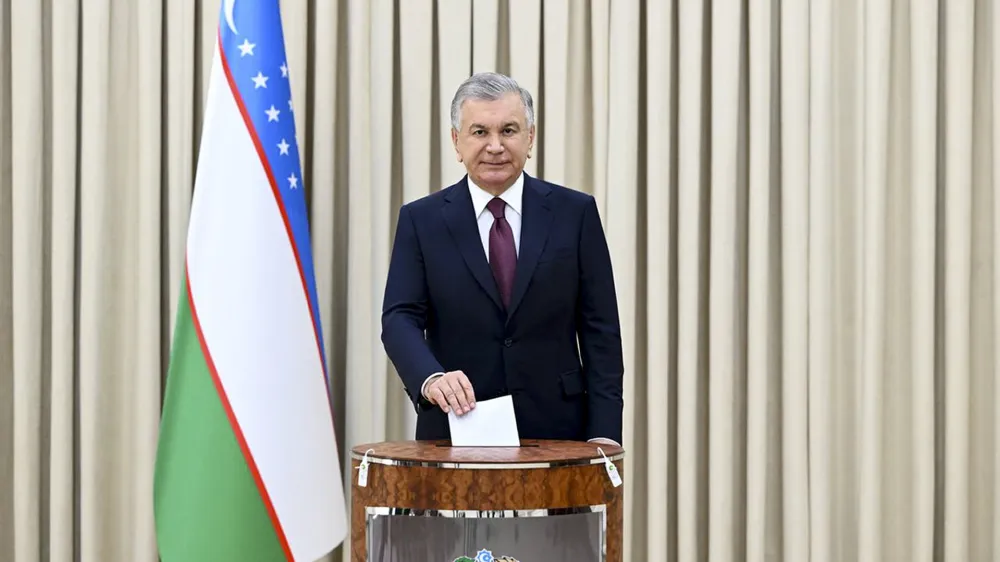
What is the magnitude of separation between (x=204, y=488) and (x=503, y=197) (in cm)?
135

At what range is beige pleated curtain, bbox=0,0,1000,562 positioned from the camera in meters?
3.60

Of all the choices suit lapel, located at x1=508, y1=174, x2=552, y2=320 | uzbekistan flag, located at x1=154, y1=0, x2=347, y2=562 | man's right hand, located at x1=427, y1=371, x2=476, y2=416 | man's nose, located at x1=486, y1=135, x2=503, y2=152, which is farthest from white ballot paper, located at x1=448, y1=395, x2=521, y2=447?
uzbekistan flag, located at x1=154, y1=0, x2=347, y2=562

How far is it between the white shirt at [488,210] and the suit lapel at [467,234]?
2 centimetres

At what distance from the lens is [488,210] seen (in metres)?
2.37

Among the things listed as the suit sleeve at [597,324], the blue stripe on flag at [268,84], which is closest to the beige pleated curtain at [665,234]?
the blue stripe on flag at [268,84]

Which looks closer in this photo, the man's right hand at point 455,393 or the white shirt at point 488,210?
the man's right hand at point 455,393

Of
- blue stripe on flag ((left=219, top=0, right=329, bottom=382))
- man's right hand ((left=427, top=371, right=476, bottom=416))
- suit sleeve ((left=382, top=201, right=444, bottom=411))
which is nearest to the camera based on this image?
man's right hand ((left=427, top=371, right=476, bottom=416))

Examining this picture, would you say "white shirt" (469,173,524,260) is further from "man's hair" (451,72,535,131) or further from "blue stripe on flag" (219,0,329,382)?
"blue stripe on flag" (219,0,329,382)

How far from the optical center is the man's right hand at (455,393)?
202 centimetres

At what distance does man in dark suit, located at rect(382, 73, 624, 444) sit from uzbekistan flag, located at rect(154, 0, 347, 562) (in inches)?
34.8

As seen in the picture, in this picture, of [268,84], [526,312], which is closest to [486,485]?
[526,312]

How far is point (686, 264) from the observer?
3627mm

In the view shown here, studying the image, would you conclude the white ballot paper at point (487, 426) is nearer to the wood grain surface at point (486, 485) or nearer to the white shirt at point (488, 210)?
the wood grain surface at point (486, 485)

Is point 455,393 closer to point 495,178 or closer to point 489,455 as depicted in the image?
point 489,455
